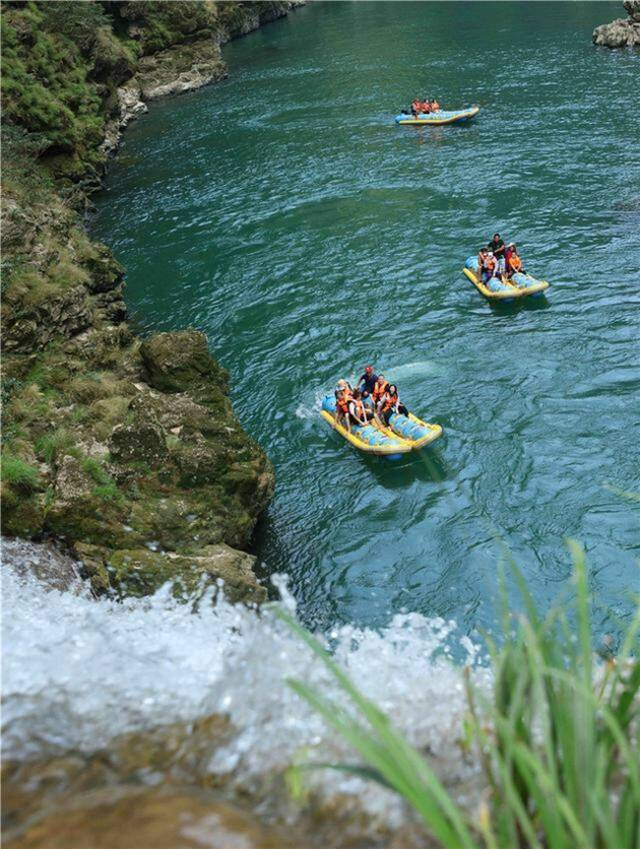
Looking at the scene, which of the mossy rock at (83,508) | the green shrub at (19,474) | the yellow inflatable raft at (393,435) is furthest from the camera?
the yellow inflatable raft at (393,435)

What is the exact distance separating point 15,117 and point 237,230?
8.91 m

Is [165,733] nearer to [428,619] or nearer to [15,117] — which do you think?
[428,619]

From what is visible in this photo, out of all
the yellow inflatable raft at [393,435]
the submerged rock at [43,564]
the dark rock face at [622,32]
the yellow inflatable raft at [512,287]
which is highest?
the dark rock face at [622,32]

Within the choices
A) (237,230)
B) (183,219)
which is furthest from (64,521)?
(183,219)

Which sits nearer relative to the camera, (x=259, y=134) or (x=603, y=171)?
(x=603, y=171)

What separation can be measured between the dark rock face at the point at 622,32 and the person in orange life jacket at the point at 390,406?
1419 inches

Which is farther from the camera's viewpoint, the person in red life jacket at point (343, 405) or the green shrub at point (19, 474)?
the person in red life jacket at point (343, 405)

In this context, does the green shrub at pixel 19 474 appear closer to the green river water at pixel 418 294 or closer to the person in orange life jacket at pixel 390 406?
the green river water at pixel 418 294

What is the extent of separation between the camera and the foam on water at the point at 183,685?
14.7 ft

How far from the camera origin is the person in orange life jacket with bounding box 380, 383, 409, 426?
50.0 ft

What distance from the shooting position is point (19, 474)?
10.3 m

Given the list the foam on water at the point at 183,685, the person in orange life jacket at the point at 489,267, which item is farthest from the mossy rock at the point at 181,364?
the person in orange life jacket at the point at 489,267

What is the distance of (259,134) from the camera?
36000 millimetres

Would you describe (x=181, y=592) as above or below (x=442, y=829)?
below
